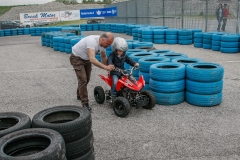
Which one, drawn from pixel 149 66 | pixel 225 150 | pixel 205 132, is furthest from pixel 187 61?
pixel 225 150

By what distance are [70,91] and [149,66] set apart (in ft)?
8.53

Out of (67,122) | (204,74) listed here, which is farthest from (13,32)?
(67,122)

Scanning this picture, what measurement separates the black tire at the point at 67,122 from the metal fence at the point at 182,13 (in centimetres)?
1547

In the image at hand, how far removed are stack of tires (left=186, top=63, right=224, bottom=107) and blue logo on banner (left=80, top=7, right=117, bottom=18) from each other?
33.2m

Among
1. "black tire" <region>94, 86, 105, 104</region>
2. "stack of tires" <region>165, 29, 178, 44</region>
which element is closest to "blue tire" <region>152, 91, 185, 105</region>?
"black tire" <region>94, 86, 105, 104</region>

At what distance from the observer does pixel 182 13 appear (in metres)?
21.7

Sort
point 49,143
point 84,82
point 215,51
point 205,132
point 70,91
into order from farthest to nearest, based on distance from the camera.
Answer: point 215,51 → point 70,91 → point 84,82 → point 205,132 → point 49,143

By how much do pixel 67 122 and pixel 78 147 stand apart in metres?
0.39

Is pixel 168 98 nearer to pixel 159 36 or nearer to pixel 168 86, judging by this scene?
pixel 168 86

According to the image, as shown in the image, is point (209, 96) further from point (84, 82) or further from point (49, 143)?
point (49, 143)

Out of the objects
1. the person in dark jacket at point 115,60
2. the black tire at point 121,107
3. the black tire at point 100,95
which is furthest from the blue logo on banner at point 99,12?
the black tire at point 121,107

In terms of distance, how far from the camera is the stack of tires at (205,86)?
21.1 ft

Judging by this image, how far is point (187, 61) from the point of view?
780 cm

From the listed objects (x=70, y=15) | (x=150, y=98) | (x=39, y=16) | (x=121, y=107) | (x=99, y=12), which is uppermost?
(x=99, y=12)
